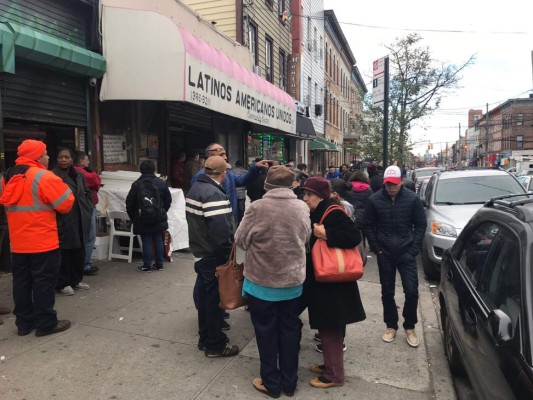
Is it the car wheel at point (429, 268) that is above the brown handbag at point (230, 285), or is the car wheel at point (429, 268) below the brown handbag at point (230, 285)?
below

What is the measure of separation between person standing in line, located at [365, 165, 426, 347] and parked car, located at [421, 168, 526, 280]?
254cm

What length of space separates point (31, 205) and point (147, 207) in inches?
94.4

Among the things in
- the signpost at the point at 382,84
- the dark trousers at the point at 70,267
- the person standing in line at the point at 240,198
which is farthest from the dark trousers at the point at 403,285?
the signpost at the point at 382,84

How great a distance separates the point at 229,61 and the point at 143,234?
4.85 m

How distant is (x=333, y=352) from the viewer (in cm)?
340

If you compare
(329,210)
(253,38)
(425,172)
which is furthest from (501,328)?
(425,172)

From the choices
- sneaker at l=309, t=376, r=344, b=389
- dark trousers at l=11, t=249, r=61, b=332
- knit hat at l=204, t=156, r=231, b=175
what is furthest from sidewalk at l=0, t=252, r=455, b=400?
knit hat at l=204, t=156, r=231, b=175

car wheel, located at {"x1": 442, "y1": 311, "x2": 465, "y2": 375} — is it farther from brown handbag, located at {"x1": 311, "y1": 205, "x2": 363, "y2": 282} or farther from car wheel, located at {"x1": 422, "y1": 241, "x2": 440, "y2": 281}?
car wheel, located at {"x1": 422, "y1": 241, "x2": 440, "y2": 281}

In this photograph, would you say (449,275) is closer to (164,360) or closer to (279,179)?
(279,179)

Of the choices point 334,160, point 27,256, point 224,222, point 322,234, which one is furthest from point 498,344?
point 334,160

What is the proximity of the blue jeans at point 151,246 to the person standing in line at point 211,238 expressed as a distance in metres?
2.98

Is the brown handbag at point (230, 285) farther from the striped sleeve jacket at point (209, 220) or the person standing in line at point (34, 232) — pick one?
the person standing in line at point (34, 232)

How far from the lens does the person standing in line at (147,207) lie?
6484 millimetres

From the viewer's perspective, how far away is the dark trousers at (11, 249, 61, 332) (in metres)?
4.16
